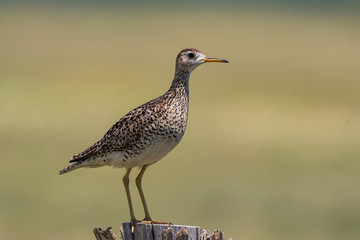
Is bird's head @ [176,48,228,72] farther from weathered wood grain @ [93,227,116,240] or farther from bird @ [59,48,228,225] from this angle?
weathered wood grain @ [93,227,116,240]

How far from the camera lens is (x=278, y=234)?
2427cm

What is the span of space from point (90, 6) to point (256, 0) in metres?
22.5

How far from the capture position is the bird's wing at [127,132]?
13.1 metres

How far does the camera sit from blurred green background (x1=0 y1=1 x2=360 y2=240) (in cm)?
2633

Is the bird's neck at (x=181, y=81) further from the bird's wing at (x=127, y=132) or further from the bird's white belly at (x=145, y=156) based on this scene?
the bird's white belly at (x=145, y=156)

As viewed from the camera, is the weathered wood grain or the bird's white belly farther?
the bird's white belly

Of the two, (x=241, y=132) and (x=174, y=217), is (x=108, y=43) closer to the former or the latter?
(x=241, y=132)

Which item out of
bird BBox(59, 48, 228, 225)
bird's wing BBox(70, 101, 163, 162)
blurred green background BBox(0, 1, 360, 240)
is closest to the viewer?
bird BBox(59, 48, 228, 225)

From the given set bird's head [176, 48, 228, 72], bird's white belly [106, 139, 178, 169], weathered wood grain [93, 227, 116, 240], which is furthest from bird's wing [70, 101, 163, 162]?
weathered wood grain [93, 227, 116, 240]

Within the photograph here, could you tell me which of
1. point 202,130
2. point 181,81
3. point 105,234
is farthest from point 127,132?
point 202,130

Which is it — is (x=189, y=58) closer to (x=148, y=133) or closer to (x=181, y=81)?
(x=181, y=81)

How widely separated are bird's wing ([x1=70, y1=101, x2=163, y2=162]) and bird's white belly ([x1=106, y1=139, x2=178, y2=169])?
11 cm

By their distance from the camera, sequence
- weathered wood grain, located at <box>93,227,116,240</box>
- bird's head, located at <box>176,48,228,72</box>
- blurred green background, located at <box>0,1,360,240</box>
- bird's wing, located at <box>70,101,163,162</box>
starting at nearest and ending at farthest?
1. weathered wood grain, located at <box>93,227,116,240</box>
2. bird's wing, located at <box>70,101,163,162</box>
3. bird's head, located at <box>176,48,228,72</box>
4. blurred green background, located at <box>0,1,360,240</box>

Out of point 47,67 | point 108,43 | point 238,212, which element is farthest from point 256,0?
point 238,212
